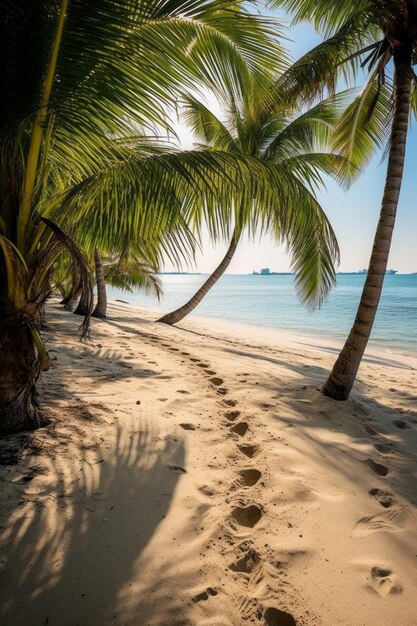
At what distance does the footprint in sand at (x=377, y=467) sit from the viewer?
236 centimetres

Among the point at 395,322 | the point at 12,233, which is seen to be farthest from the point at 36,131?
the point at 395,322

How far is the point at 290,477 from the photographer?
2197 mm

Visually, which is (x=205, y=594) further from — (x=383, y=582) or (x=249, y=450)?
(x=249, y=450)

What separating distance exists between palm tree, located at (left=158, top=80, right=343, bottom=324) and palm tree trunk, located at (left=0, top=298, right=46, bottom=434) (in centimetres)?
187

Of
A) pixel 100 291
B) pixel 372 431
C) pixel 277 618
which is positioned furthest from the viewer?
pixel 100 291

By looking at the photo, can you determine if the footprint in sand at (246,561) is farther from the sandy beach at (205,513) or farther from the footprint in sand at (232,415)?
the footprint in sand at (232,415)

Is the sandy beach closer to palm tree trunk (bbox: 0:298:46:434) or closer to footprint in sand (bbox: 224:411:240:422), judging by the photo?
footprint in sand (bbox: 224:411:240:422)

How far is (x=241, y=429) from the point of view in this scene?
2.87 m

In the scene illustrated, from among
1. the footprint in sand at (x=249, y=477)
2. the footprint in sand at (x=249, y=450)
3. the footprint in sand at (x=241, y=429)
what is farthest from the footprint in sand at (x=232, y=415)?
the footprint in sand at (x=249, y=477)

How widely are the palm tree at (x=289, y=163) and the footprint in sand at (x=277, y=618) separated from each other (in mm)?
2476

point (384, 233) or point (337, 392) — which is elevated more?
point (384, 233)

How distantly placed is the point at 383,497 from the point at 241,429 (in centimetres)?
115

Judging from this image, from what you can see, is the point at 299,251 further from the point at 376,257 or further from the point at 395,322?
the point at 395,322

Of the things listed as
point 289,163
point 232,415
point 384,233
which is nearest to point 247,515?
point 232,415
